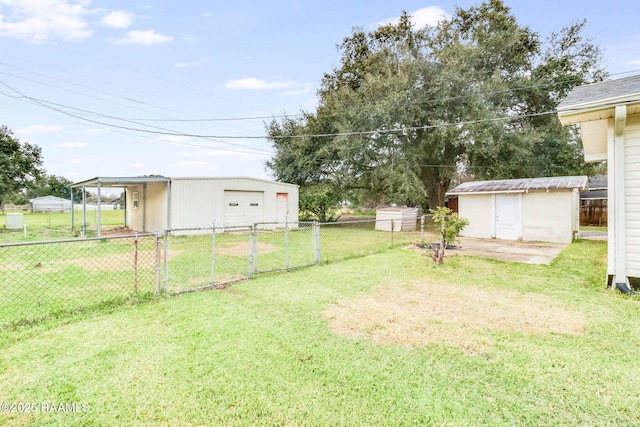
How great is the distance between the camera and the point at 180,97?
17562 millimetres

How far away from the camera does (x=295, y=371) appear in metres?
2.62

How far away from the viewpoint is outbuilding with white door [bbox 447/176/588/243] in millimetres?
11344

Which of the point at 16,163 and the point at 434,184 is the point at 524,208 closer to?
the point at 434,184

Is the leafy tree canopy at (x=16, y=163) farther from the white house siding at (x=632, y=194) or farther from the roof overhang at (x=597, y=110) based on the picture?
the white house siding at (x=632, y=194)

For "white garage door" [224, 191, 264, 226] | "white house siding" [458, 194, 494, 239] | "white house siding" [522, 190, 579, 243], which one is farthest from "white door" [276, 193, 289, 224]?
"white house siding" [522, 190, 579, 243]

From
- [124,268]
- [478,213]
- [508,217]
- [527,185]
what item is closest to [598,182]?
[527,185]

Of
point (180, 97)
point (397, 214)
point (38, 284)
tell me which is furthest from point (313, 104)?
point (38, 284)

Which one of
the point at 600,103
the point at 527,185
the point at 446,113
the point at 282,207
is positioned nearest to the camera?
the point at 600,103

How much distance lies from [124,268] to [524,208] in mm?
13130

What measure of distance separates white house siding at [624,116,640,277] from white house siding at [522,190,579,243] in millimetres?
7312

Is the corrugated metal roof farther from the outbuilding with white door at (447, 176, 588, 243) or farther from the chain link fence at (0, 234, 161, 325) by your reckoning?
the chain link fence at (0, 234, 161, 325)

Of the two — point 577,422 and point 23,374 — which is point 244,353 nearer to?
point 23,374

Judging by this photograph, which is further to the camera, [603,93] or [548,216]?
[548,216]

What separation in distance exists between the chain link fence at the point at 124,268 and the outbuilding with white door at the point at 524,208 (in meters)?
5.08
